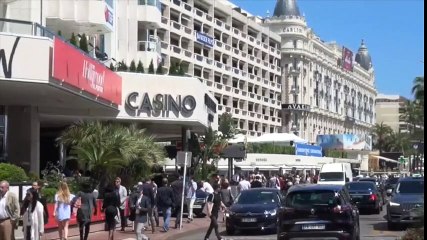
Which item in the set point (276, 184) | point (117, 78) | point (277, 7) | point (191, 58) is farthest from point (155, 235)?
point (277, 7)

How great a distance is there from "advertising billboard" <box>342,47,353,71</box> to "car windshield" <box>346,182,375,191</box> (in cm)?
9286

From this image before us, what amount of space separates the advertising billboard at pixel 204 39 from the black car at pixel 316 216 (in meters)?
65.9

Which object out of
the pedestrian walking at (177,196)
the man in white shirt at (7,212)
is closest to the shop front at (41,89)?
the pedestrian walking at (177,196)

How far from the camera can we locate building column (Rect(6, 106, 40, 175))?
3152 centimetres

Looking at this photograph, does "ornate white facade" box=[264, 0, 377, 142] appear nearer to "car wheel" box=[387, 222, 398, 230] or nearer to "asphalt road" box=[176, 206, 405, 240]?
"asphalt road" box=[176, 206, 405, 240]

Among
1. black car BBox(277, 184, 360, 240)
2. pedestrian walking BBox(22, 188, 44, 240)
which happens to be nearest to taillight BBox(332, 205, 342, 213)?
black car BBox(277, 184, 360, 240)

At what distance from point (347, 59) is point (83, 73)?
10772cm

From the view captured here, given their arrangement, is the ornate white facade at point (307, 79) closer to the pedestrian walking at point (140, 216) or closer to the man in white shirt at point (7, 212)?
the pedestrian walking at point (140, 216)

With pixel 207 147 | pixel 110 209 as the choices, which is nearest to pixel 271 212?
pixel 110 209

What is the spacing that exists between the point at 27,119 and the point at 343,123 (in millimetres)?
103072

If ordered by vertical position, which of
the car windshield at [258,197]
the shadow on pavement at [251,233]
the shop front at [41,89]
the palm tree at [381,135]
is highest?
the palm tree at [381,135]

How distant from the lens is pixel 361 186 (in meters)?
38.3

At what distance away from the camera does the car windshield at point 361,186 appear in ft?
125

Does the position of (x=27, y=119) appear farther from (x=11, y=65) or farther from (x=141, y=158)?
(x=11, y=65)
